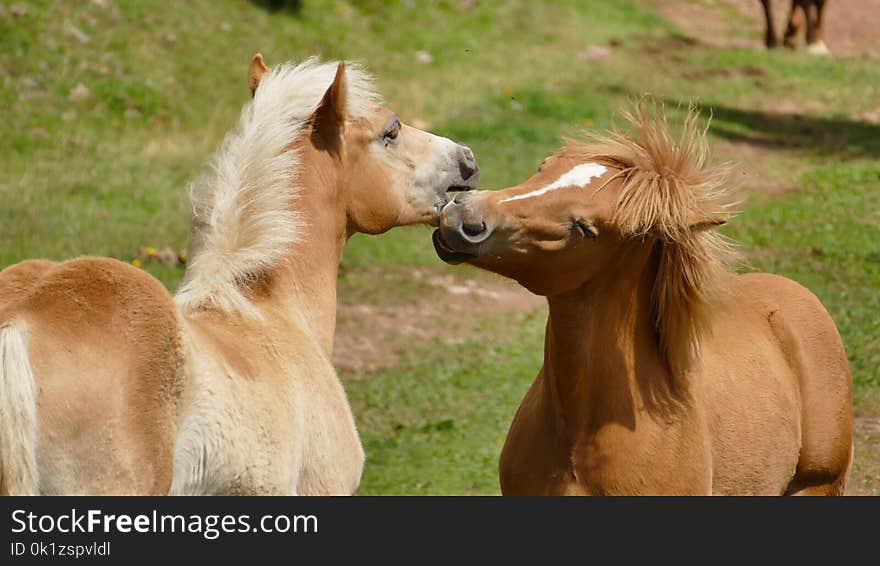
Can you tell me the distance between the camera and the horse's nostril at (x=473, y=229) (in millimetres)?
4359

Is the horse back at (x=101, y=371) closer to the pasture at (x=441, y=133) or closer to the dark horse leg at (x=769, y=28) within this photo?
the pasture at (x=441, y=133)

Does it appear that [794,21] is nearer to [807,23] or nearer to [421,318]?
[807,23]

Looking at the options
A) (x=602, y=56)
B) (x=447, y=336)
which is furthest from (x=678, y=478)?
(x=602, y=56)

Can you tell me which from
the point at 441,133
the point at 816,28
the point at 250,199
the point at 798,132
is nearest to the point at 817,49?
the point at 816,28

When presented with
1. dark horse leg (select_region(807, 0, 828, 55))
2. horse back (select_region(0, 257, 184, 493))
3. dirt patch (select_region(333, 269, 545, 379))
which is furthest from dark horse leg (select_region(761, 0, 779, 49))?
horse back (select_region(0, 257, 184, 493))

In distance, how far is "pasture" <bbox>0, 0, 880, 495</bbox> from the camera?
8297 mm

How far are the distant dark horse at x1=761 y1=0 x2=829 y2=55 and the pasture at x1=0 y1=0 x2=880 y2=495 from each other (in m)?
0.57

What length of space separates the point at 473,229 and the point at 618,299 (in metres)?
0.63

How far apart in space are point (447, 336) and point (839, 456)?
14.6ft

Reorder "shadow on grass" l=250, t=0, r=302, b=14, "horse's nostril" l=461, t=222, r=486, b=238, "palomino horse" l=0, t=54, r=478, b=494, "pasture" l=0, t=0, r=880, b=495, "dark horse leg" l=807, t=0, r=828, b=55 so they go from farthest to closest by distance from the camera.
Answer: "dark horse leg" l=807, t=0, r=828, b=55, "shadow on grass" l=250, t=0, r=302, b=14, "pasture" l=0, t=0, r=880, b=495, "horse's nostril" l=461, t=222, r=486, b=238, "palomino horse" l=0, t=54, r=478, b=494

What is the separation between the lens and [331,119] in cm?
479

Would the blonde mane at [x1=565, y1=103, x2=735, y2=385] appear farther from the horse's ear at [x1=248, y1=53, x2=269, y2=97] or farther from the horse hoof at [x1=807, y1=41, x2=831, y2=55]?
the horse hoof at [x1=807, y1=41, x2=831, y2=55]

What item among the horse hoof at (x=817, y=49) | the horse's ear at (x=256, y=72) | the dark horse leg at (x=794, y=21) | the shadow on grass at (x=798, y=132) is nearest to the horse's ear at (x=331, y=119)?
the horse's ear at (x=256, y=72)

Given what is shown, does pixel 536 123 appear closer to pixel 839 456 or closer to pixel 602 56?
pixel 602 56
